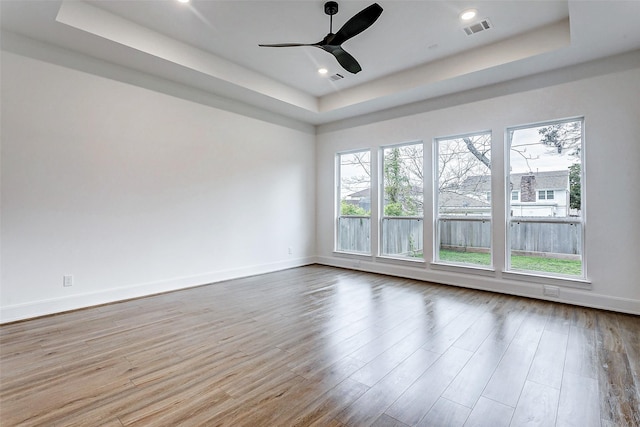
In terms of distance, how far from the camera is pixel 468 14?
Answer: 3373 mm

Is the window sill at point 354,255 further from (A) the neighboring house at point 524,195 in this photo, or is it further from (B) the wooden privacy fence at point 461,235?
(A) the neighboring house at point 524,195

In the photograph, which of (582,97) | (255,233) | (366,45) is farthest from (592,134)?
(255,233)

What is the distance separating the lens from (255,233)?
5.71m

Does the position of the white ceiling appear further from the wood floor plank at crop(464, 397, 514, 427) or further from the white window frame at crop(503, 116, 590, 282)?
the wood floor plank at crop(464, 397, 514, 427)

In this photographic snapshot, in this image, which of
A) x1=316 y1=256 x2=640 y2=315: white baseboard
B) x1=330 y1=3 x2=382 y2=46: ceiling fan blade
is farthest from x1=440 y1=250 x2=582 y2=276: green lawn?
x1=330 y1=3 x2=382 y2=46: ceiling fan blade

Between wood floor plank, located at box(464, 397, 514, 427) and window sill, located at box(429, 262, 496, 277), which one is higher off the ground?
window sill, located at box(429, 262, 496, 277)

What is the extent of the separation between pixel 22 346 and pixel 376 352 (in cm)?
316

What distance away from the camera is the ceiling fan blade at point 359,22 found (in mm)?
2600

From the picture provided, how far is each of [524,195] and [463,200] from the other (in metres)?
0.84

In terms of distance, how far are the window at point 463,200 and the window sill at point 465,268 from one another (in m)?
0.08

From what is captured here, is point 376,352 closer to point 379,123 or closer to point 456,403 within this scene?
point 456,403

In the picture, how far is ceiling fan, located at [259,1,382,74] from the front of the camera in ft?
8.73

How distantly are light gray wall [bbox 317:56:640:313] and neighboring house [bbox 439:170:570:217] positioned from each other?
196 mm

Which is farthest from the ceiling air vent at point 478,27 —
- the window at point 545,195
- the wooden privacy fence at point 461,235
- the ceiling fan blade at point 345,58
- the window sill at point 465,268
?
the window sill at point 465,268
